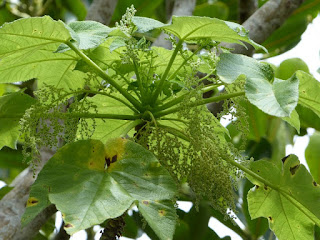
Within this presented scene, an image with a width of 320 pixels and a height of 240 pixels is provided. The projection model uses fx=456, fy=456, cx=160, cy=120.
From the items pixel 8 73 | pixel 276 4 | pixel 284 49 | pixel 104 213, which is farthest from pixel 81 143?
pixel 284 49

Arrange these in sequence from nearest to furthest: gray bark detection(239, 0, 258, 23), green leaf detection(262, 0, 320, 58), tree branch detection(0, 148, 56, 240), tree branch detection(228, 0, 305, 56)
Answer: tree branch detection(0, 148, 56, 240) < tree branch detection(228, 0, 305, 56) < gray bark detection(239, 0, 258, 23) < green leaf detection(262, 0, 320, 58)

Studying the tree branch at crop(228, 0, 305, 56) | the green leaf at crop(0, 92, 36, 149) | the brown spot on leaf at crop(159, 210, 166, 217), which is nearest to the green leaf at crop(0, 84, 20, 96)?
the green leaf at crop(0, 92, 36, 149)

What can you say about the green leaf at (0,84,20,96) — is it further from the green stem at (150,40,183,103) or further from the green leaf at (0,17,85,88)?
the green stem at (150,40,183,103)

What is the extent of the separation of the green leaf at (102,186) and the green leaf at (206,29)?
9.8 inches

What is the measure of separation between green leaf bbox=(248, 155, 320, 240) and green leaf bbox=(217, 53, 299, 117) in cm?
30

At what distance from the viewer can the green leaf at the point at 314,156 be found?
1761 mm

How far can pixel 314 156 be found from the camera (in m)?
1.77

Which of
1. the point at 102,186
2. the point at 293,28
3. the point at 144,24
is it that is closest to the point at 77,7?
the point at 293,28

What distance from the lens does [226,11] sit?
8.39ft

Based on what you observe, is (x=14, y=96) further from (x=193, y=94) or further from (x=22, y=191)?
(x=193, y=94)

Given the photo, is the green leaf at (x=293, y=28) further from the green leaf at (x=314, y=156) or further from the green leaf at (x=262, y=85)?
the green leaf at (x=262, y=85)

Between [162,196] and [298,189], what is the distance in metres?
0.43

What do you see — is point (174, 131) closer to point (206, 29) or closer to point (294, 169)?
point (206, 29)

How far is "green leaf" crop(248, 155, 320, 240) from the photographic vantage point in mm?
1111
